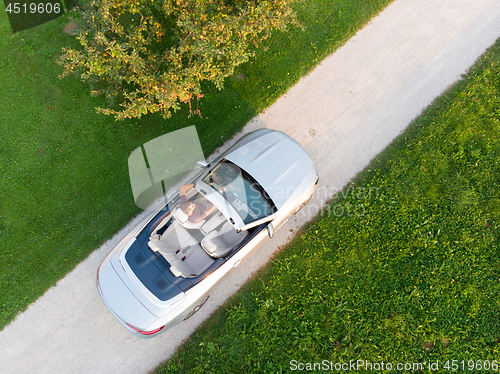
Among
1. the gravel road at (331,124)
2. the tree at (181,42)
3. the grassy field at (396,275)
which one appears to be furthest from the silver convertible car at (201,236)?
the tree at (181,42)

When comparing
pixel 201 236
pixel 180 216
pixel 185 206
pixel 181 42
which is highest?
pixel 181 42

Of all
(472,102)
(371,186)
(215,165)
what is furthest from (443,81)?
(215,165)

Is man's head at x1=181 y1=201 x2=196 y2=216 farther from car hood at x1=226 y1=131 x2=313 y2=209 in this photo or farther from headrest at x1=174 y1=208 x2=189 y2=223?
car hood at x1=226 y1=131 x2=313 y2=209

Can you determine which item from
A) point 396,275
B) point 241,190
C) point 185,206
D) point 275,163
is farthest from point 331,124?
point 185,206

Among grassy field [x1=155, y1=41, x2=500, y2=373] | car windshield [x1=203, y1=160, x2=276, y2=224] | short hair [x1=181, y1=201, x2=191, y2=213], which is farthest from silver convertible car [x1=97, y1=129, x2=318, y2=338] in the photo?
grassy field [x1=155, y1=41, x2=500, y2=373]

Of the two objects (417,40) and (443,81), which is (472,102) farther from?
(417,40)

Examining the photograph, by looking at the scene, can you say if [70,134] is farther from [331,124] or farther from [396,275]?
[396,275]
